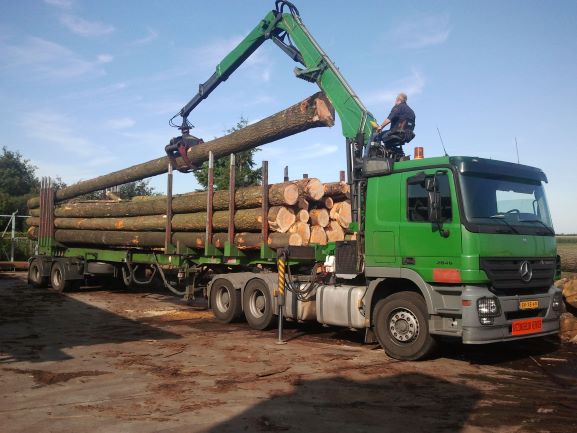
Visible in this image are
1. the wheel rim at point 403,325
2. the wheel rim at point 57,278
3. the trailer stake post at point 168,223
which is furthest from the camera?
the wheel rim at point 57,278

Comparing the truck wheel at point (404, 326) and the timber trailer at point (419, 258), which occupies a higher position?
the timber trailer at point (419, 258)

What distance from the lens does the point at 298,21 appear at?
1088 centimetres

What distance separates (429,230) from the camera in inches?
284

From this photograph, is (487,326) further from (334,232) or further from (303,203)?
(303,203)

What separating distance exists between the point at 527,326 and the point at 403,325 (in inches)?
63.2

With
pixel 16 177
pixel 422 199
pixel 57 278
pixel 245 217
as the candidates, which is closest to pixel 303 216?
pixel 245 217

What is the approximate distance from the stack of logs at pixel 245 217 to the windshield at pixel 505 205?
3.34 metres

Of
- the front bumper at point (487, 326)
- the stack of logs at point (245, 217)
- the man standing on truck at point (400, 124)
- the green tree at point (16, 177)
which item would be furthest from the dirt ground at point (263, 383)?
the green tree at point (16, 177)

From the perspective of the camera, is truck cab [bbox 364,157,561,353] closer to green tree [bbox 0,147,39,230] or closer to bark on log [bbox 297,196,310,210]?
bark on log [bbox 297,196,310,210]

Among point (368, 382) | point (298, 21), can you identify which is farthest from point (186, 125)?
point (368, 382)

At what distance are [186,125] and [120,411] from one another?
391 inches

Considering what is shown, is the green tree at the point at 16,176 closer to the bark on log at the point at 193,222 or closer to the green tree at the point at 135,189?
the green tree at the point at 135,189

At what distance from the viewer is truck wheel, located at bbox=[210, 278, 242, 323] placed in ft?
35.1

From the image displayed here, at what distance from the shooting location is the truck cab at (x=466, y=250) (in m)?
6.79
